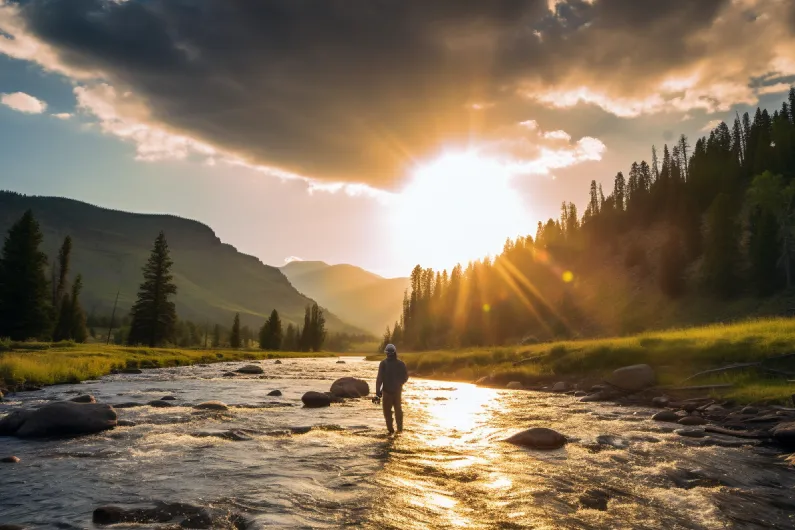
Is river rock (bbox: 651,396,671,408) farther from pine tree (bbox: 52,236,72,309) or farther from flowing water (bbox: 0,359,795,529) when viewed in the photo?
pine tree (bbox: 52,236,72,309)

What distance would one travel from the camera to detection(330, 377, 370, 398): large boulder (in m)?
28.1

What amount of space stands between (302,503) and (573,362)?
28.0m

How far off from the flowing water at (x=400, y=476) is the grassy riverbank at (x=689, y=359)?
282 inches

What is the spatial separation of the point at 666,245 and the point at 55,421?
104 meters

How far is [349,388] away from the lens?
28.5 m

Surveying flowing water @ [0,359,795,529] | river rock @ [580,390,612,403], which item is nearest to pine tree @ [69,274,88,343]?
flowing water @ [0,359,795,529]

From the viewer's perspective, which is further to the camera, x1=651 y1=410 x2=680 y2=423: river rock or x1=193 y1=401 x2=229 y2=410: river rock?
x1=193 y1=401 x2=229 y2=410: river rock

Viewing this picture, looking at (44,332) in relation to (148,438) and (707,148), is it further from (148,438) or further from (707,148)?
(707,148)

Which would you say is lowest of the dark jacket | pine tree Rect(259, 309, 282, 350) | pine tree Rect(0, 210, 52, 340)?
pine tree Rect(259, 309, 282, 350)

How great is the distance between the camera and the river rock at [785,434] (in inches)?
504

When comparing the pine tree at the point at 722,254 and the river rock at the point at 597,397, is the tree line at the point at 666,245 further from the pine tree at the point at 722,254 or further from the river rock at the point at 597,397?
the river rock at the point at 597,397

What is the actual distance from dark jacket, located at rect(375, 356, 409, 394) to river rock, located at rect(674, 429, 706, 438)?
928 cm

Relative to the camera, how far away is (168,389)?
95.0ft

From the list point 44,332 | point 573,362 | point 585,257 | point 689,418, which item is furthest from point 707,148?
point 44,332
